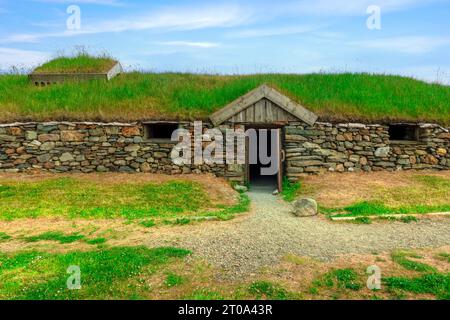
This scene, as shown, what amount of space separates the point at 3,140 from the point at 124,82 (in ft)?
19.6

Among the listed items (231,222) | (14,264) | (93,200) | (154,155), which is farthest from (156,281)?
(154,155)

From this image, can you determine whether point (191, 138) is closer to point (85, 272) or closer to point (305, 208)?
point (305, 208)

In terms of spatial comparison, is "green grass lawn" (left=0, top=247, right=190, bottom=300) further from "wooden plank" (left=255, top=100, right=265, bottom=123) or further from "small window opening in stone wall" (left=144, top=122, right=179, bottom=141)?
"wooden plank" (left=255, top=100, right=265, bottom=123)

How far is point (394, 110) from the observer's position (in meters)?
14.2

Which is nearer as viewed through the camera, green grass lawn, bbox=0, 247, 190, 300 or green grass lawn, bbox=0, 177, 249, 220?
green grass lawn, bbox=0, 247, 190, 300

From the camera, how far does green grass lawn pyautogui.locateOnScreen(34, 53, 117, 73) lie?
18047mm

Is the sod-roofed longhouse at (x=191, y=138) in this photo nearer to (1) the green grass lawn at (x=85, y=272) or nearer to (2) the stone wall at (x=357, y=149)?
(2) the stone wall at (x=357, y=149)

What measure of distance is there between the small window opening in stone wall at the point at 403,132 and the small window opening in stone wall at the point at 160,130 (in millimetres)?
9318

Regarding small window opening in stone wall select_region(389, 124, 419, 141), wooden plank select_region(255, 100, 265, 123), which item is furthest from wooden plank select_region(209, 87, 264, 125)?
small window opening in stone wall select_region(389, 124, 419, 141)

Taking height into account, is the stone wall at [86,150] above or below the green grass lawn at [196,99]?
below

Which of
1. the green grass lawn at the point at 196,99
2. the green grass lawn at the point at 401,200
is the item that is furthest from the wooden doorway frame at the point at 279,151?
the green grass lawn at the point at 196,99

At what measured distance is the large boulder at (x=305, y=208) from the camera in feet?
32.4

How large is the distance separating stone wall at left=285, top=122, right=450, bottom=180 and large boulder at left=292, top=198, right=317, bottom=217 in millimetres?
3306
